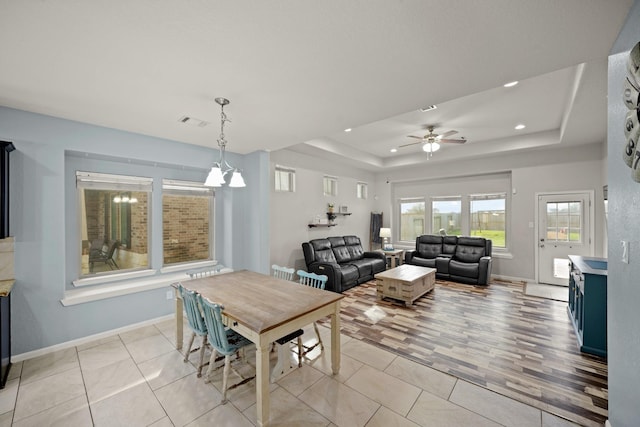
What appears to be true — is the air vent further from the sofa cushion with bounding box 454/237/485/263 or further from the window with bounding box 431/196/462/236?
the window with bounding box 431/196/462/236

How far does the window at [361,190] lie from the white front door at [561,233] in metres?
4.00

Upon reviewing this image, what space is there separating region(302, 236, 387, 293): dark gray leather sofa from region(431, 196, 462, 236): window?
6.73ft

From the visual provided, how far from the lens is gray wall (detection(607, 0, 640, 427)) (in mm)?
1410

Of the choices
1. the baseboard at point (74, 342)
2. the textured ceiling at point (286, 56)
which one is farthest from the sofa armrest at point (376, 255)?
the baseboard at point (74, 342)

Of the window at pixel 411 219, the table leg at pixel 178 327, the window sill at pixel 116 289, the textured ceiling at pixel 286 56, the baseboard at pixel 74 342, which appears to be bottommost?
the baseboard at pixel 74 342

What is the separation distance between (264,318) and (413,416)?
1.34m

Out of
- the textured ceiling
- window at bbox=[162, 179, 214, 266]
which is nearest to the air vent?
the textured ceiling

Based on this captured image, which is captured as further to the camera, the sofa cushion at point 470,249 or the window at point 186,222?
the sofa cushion at point 470,249

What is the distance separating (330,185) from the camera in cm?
659

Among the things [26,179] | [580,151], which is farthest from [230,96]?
[580,151]

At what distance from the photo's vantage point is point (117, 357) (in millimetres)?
2803

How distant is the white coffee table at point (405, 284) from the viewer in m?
4.23

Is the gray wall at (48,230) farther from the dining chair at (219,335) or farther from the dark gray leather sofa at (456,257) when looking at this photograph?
the dark gray leather sofa at (456,257)

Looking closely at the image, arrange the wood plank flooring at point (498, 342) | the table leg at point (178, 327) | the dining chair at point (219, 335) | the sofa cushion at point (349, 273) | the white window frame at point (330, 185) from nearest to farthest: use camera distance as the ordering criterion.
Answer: the dining chair at point (219, 335) < the wood plank flooring at point (498, 342) < the table leg at point (178, 327) < the sofa cushion at point (349, 273) < the white window frame at point (330, 185)
